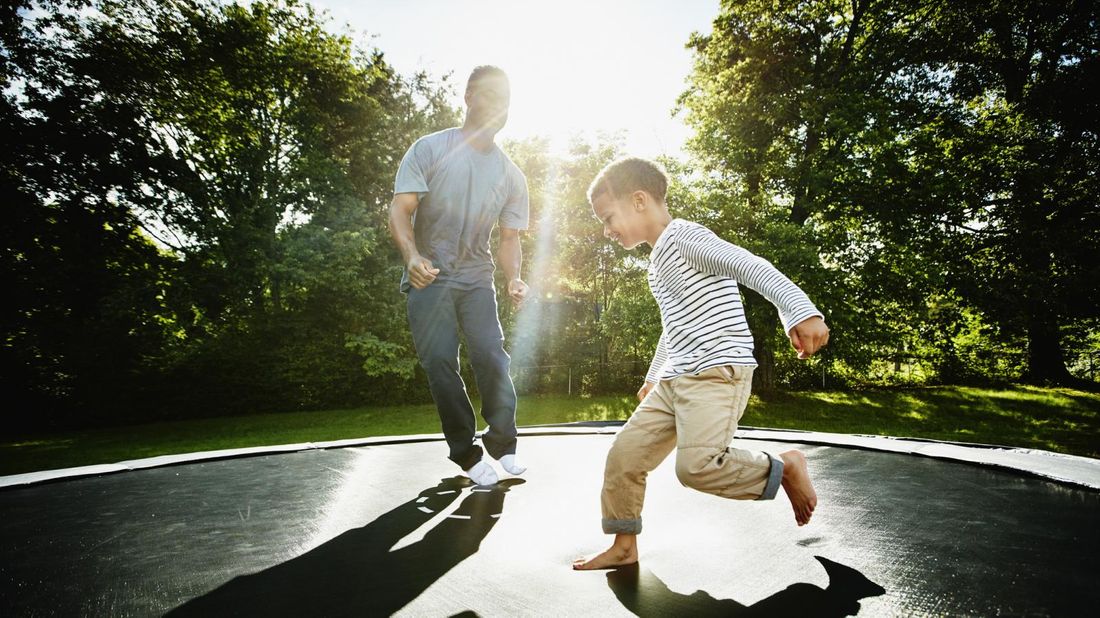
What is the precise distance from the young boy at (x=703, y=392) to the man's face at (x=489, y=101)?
0.96 m

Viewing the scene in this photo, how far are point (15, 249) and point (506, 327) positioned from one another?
7350mm

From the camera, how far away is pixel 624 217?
1.37m

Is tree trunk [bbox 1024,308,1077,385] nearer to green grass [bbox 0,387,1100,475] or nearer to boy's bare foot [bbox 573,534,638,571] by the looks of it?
green grass [bbox 0,387,1100,475]

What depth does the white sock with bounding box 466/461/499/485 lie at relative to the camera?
6.06 ft

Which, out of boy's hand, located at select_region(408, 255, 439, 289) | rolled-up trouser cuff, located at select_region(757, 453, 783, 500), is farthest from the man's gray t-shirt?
rolled-up trouser cuff, located at select_region(757, 453, 783, 500)

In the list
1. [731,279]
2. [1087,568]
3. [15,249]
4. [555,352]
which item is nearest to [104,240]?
[15,249]

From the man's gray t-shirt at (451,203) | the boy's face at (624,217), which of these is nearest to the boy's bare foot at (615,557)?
the boy's face at (624,217)

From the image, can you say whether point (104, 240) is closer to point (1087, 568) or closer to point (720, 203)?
point (720, 203)

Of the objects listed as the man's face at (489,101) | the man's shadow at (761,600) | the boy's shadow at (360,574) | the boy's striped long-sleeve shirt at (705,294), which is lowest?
the man's shadow at (761,600)

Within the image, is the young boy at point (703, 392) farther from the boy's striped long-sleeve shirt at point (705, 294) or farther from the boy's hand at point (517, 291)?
the boy's hand at point (517, 291)

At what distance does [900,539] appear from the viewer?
47.9 inches

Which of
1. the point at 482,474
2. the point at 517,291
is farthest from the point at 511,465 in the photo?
the point at 517,291

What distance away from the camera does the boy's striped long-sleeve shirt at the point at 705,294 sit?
1129 mm

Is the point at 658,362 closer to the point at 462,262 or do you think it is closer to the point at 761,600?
the point at 761,600
